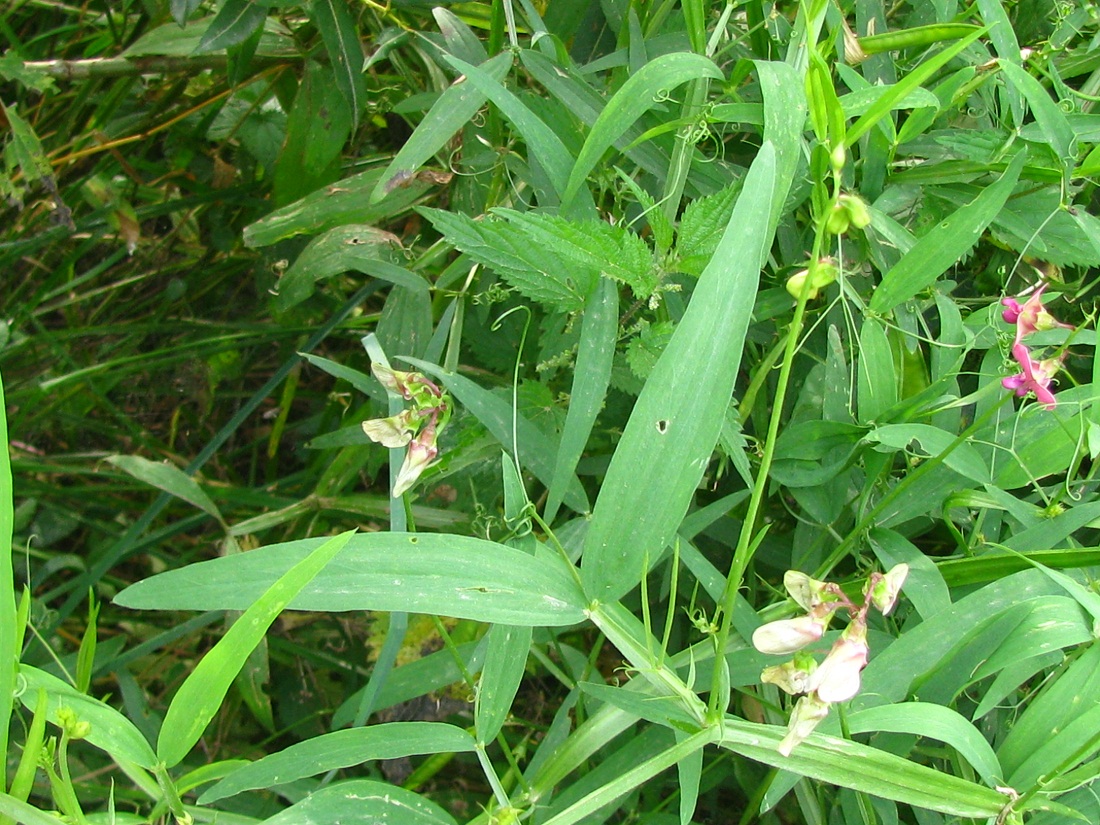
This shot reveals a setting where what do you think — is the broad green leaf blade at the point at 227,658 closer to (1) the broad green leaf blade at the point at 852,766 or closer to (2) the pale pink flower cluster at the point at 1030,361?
(1) the broad green leaf blade at the point at 852,766

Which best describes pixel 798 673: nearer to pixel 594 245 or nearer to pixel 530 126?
pixel 594 245

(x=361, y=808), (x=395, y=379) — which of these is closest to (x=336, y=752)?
(x=361, y=808)

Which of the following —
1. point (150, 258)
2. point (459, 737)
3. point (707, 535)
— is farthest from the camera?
point (150, 258)

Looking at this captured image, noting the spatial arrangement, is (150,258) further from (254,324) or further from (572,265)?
(572,265)

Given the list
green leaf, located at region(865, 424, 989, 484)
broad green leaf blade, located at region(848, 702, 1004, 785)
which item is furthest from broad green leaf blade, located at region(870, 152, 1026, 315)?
broad green leaf blade, located at region(848, 702, 1004, 785)

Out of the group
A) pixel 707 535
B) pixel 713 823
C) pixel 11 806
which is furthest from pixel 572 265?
pixel 713 823

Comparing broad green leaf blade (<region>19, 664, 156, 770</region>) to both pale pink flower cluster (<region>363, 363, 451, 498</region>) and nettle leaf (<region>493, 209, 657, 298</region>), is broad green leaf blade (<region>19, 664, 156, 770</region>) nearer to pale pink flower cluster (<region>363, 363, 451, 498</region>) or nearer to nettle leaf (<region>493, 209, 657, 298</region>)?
pale pink flower cluster (<region>363, 363, 451, 498</region>)

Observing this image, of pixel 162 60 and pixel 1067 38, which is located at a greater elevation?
pixel 1067 38
